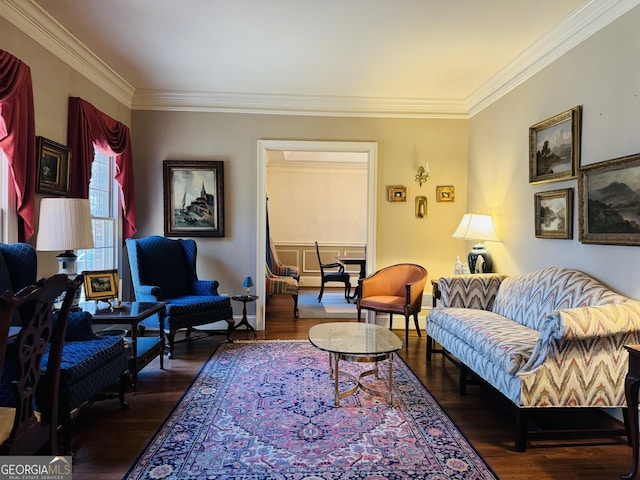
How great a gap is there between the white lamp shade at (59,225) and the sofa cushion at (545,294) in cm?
341

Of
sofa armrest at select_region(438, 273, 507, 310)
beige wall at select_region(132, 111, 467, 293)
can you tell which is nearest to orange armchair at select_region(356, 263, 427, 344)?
beige wall at select_region(132, 111, 467, 293)

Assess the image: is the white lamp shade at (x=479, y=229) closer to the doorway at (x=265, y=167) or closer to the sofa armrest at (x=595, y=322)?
the doorway at (x=265, y=167)

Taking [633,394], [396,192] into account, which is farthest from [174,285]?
[633,394]

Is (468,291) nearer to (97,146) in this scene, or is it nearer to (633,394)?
(633,394)

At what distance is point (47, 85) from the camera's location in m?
3.04

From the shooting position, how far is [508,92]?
3.90m

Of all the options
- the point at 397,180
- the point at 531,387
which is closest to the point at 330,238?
the point at 397,180

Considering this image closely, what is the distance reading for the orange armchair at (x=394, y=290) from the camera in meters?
4.14

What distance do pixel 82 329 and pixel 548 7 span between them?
3964 mm

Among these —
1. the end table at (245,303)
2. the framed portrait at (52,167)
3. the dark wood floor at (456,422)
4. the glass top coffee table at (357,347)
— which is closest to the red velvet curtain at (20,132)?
the framed portrait at (52,167)

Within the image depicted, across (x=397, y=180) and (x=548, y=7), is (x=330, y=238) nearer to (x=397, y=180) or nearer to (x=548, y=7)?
(x=397, y=180)

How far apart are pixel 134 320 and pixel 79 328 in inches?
13.9

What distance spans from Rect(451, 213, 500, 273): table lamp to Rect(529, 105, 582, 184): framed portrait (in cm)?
67

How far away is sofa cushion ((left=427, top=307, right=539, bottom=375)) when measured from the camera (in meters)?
2.25
